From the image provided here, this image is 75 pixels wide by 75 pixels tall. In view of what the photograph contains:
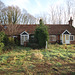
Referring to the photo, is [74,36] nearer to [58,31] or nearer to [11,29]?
[58,31]

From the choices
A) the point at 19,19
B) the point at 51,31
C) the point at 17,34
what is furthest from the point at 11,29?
the point at 19,19

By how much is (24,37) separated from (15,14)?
14364 mm

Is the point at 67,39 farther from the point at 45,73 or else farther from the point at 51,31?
the point at 45,73

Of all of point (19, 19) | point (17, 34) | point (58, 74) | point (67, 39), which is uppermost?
point (19, 19)

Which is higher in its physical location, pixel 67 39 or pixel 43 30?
pixel 43 30

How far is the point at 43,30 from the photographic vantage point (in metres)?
12.0

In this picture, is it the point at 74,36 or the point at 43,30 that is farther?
the point at 74,36

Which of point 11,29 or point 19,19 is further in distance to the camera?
point 19,19

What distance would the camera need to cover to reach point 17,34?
1809cm

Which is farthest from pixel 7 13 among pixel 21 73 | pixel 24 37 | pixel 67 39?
pixel 21 73

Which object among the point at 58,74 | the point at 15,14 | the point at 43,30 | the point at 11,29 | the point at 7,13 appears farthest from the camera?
the point at 15,14

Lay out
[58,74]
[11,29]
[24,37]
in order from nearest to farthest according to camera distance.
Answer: [58,74] < [11,29] < [24,37]

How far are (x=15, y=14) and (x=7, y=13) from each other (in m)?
3.07

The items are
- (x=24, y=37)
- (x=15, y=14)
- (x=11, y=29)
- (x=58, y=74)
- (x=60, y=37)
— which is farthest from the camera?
(x=15, y=14)
